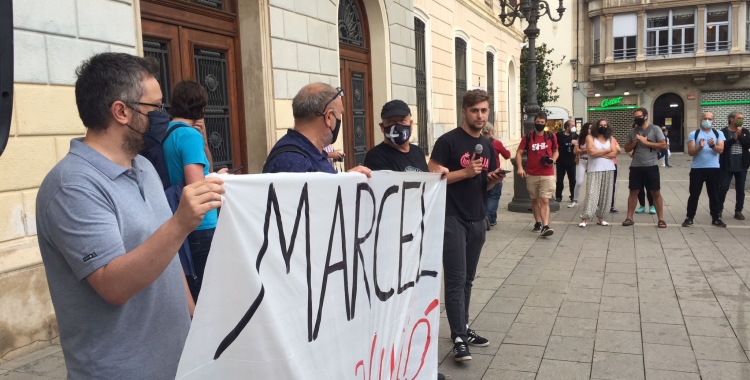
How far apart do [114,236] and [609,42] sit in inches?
1591

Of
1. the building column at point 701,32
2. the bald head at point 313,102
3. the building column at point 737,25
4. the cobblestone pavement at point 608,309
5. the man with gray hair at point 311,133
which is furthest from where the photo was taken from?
the building column at point 701,32

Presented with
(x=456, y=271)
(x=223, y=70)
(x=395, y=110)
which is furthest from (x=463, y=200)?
(x=223, y=70)

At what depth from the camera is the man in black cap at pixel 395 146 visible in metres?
4.02

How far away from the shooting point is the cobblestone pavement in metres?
4.18

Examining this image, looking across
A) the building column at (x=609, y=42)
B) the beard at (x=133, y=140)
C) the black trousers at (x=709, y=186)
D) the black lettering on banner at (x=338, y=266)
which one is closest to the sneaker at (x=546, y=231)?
the black trousers at (x=709, y=186)

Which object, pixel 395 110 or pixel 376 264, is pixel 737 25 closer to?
pixel 395 110

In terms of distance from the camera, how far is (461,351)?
423 cm

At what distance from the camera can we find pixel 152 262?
5.62 ft

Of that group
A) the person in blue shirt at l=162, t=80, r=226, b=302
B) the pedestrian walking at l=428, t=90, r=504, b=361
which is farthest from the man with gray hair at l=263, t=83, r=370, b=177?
the pedestrian walking at l=428, t=90, r=504, b=361

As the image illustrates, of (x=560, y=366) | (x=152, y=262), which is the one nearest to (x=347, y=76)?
(x=560, y=366)

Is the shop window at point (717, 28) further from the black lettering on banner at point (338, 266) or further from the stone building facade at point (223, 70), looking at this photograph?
the black lettering on banner at point (338, 266)

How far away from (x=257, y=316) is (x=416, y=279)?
62.3 inches

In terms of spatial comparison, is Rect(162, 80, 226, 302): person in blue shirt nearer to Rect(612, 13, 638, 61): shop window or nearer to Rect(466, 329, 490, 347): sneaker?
Rect(466, 329, 490, 347): sneaker

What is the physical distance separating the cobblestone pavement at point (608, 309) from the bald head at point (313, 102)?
2.21 meters
